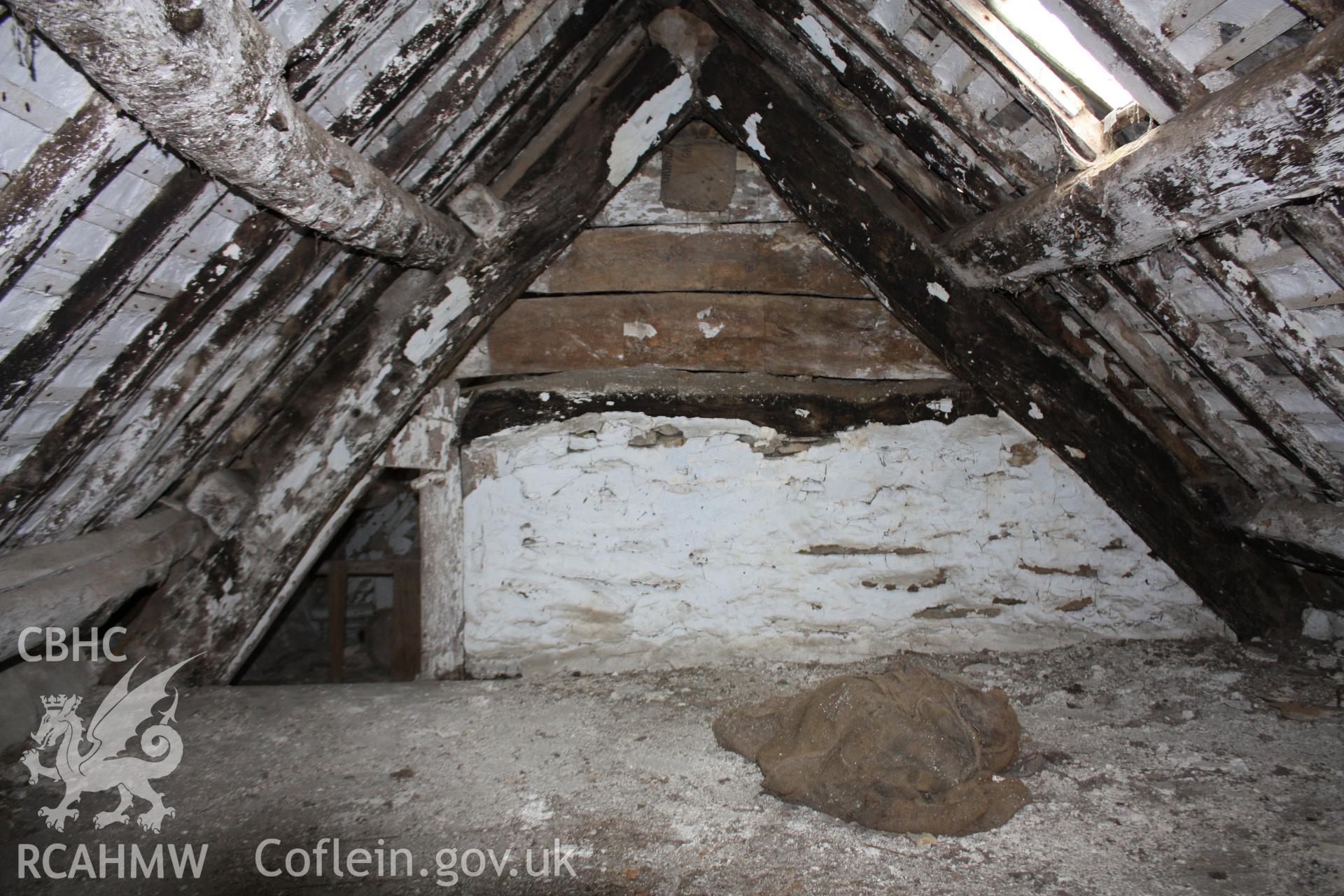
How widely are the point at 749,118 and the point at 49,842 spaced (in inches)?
103

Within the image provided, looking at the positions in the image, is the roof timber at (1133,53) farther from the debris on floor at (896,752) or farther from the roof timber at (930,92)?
the debris on floor at (896,752)

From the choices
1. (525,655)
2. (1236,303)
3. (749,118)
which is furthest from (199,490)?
(1236,303)

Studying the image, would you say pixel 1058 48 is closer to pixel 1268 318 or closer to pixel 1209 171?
pixel 1209 171

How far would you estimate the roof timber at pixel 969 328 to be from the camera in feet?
7.82

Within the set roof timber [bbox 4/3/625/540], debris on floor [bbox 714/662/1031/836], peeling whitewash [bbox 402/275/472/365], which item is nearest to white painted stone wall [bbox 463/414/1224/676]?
peeling whitewash [bbox 402/275/472/365]

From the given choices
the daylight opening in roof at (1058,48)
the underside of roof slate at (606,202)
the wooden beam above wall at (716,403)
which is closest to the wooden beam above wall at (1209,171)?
the underside of roof slate at (606,202)

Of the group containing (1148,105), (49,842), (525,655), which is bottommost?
(49,842)

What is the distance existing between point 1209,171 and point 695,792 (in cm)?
169

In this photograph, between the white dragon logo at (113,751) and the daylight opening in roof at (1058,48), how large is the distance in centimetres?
248

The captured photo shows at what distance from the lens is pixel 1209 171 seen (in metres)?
1.25

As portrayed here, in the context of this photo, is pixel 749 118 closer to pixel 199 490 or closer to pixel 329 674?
pixel 199 490

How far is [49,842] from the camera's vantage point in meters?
1.68
